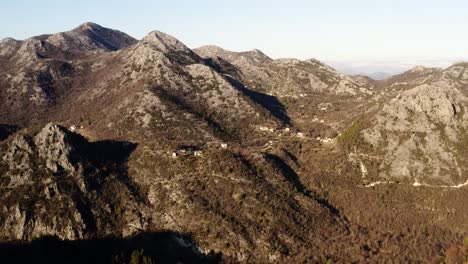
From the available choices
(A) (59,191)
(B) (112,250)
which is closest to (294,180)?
(B) (112,250)

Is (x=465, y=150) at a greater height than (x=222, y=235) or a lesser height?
greater

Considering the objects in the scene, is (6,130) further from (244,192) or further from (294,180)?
(294,180)

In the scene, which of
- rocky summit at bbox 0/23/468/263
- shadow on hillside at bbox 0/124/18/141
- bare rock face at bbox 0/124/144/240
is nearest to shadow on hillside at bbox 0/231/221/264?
rocky summit at bbox 0/23/468/263

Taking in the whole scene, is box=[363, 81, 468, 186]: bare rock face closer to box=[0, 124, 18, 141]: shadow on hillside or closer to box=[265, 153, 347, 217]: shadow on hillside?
box=[265, 153, 347, 217]: shadow on hillside

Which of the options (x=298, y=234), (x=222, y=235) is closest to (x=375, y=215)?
(x=298, y=234)

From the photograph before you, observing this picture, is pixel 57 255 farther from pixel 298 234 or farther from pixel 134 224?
pixel 298 234
